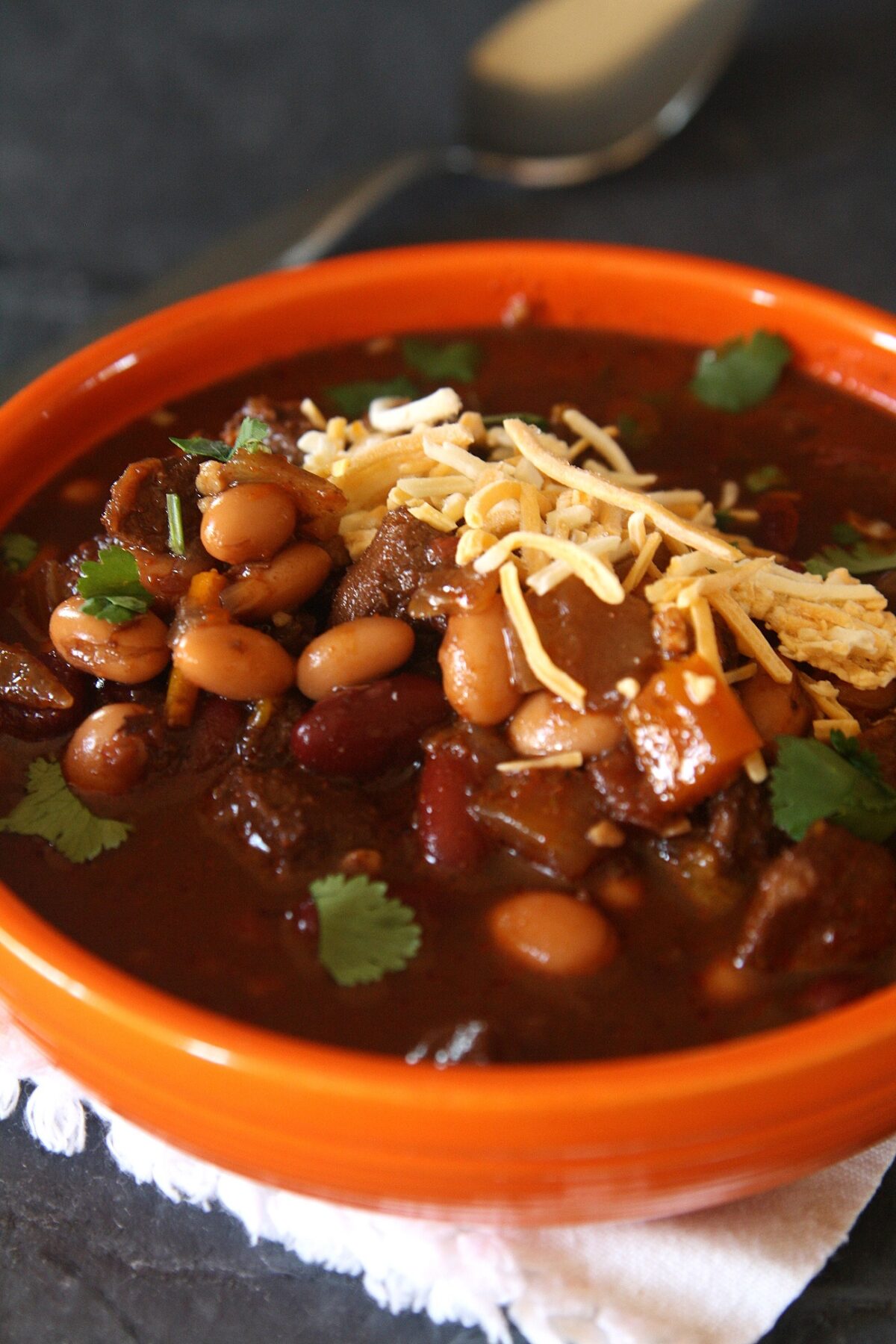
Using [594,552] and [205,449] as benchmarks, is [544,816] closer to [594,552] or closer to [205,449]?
[594,552]

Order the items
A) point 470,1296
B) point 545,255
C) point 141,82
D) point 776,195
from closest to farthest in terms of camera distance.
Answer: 1. point 470,1296
2. point 545,255
3. point 776,195
4. point 141,82

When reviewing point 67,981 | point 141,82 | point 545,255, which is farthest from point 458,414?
point 141,82

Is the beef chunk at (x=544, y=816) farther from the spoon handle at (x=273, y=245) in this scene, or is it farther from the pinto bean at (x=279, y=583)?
the spoon handle at (x=273, y=245)

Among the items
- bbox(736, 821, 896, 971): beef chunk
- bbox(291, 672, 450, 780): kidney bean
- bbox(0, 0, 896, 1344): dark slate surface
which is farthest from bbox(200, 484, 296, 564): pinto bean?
bbox(0, 0, 896, 1344): dark slate surface

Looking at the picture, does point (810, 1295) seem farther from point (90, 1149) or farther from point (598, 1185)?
point (90, 1149)

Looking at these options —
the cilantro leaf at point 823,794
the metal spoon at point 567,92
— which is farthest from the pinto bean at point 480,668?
the metal spoon at point 567,92

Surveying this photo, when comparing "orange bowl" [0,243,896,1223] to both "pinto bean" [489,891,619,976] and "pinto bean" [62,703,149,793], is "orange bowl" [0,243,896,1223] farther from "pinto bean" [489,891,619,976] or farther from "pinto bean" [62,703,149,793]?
"pinto bean" [62,703,149,793]

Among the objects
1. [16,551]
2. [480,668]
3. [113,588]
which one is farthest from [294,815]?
[16,551]
